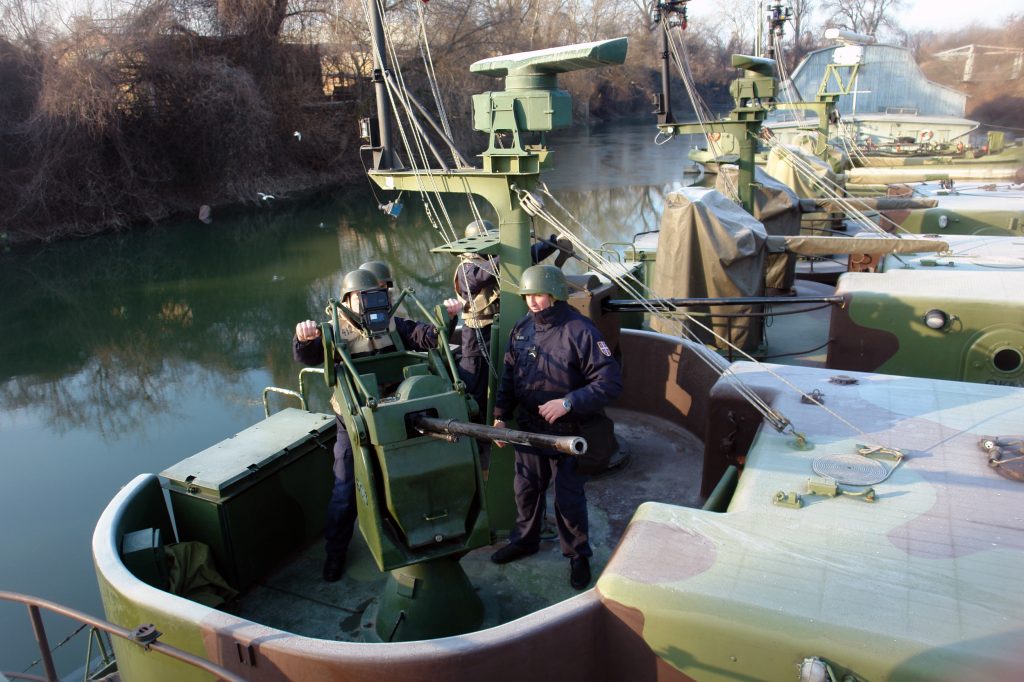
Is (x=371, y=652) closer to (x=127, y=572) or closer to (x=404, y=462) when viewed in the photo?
(x=404, y=462)

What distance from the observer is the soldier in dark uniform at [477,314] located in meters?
6.20

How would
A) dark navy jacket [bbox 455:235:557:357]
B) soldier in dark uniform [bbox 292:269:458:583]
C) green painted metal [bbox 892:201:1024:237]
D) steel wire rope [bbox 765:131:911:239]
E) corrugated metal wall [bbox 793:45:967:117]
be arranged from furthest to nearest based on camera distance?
1. corrugated metal wall [bbox 793:45:967:117]
2. green painted metal [bbox 892:201:1024:237]
3. steel wire rope [bbox 765:131:911:239]
4. dark navy jacket [bbox 455:235:557:357]
5. soldier in dark uniform [bbox 292:269:458:583]

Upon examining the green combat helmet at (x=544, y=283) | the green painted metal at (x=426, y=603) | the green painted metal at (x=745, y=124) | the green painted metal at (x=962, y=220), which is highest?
the green painted metal at (x=745, y=124)

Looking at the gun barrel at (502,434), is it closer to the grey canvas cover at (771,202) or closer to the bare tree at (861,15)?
the grey canvas cover at (771,202)

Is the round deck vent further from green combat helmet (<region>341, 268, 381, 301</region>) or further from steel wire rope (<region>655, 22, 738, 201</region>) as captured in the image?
steel wire rope (<region>655, 22, 738, 201</region>)

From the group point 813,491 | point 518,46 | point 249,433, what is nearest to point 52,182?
point 518,46

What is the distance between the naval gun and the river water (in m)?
4.52

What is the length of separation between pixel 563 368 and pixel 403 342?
41.8 inches

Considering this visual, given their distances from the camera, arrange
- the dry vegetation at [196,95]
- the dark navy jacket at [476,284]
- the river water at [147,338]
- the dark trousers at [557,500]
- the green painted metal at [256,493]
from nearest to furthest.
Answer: the dark trousers at [557,500] → the green painted metal at [256,493] → the dark navy jacket at [476,284] → the river water at [147,338] → the dry vegetation at [196,95]

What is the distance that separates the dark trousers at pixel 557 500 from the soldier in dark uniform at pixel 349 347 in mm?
948

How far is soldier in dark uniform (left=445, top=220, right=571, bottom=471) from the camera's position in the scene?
20.3 ft

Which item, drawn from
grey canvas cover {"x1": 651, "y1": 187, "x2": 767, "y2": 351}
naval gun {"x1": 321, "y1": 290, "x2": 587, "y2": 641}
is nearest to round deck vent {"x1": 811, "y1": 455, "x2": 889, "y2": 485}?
naval gun {"x1": 321, "y1": 290, "x2": 587, "y2": 641}

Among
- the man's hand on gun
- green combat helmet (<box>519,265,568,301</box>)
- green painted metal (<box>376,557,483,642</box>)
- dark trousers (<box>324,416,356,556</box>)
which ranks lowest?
green painted metal (<box>376,557,483,642</box>)

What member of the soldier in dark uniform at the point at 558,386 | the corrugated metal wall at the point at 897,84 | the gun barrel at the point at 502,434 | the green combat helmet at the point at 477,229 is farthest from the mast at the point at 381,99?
the corrugated metal wall at the point at 897,84
